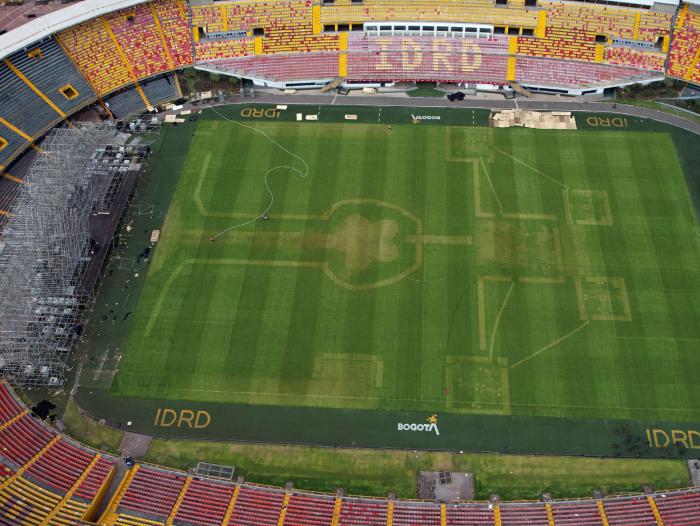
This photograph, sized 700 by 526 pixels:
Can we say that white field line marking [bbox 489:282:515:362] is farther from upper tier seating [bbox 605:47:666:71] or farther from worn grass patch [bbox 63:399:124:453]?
upper tier seating [bbox 605:47:666:71]

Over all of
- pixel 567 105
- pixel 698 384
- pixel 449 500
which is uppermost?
pixel 567 105

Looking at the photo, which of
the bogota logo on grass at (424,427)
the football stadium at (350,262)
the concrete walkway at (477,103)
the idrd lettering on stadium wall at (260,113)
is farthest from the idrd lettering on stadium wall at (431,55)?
the bogota logo on grass at (424,427)

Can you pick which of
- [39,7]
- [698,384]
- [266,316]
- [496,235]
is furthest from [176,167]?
[698,384]

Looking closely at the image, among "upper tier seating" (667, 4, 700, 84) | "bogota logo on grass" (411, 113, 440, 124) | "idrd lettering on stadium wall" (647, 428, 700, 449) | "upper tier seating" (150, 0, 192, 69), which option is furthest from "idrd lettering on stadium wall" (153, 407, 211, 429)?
"upper tier seating" (667, 4, 700, 84)

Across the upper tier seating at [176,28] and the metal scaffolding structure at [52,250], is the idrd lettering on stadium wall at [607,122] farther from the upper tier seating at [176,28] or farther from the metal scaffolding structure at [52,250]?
the metal scaffolding structure at [52,250]

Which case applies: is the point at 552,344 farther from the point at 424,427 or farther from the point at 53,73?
the point at 53,73

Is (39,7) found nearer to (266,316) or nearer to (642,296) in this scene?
(266,316)

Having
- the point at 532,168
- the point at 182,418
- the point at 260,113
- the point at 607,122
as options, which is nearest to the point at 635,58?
the point at 607,122
